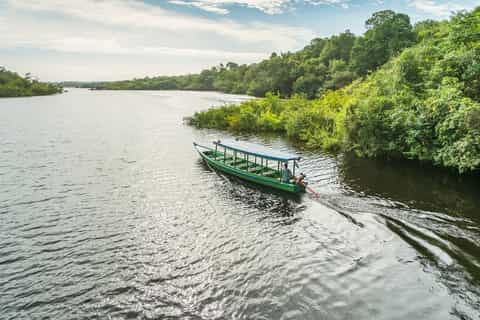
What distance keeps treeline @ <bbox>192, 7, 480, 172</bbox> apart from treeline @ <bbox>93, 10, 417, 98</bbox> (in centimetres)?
2374

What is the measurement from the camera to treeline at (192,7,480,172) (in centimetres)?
2248

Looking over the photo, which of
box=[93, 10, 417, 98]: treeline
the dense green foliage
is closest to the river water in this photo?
box=[93, 10, 417, 98]: treeline

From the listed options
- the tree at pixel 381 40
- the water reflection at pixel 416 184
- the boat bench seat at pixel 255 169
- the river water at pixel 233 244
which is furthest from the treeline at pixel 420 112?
the tree at pixel 381 40

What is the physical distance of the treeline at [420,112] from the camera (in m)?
22.5

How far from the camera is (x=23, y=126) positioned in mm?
51125

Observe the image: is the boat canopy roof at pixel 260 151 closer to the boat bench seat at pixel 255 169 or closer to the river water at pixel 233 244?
the boat bench seat at pixel 255 169

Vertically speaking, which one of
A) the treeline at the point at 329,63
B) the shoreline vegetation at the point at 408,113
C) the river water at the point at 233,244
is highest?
the treeline at the point at 329,63

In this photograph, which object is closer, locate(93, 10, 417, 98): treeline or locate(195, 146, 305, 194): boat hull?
locate(195, 146, 305, 194): boat hull

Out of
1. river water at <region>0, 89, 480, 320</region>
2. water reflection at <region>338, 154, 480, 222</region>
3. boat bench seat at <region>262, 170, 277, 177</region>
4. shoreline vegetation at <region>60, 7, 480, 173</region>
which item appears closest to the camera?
river water at <region>0, 89, 480, 320</region>

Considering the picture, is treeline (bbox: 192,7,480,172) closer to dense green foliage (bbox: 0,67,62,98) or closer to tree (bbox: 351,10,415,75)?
tree (bbox: 351,10,415,75)

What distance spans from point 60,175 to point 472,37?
35863 millimetres

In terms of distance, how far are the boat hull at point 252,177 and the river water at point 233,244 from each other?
2.91 feet

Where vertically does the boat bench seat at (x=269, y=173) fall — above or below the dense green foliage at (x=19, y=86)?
below

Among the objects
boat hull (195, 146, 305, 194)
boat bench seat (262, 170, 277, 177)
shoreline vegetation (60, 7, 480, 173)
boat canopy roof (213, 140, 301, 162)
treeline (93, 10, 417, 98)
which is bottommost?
boat hull (195, 146, 305, 194)
